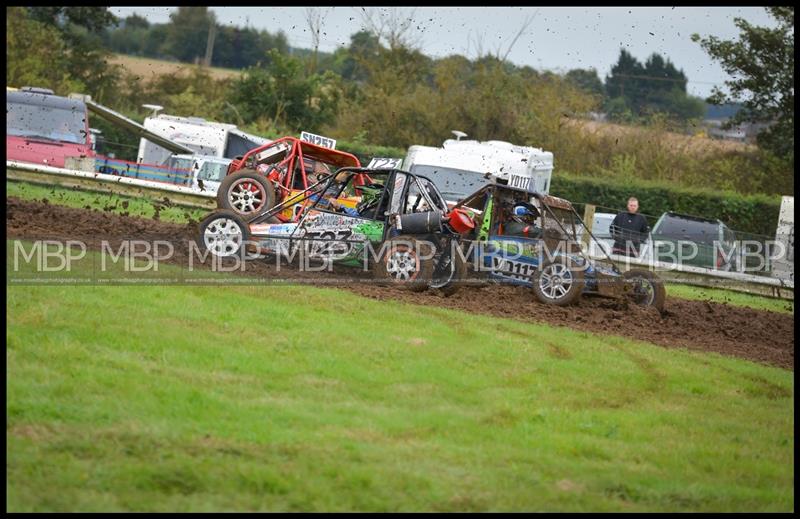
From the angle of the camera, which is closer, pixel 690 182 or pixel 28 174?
pixel 28 174

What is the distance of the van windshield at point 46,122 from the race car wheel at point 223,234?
11121mm

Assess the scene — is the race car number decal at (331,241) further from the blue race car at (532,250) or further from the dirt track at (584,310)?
the blue race car at (532,250)

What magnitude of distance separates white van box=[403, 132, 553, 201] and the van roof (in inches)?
325

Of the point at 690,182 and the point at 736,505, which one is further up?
the point at 690,182

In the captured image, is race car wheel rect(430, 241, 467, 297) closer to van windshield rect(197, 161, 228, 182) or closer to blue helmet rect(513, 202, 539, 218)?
blue helmet rect(513, 202, 539, 218)

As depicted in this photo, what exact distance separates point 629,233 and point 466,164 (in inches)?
126

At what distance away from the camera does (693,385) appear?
9922 mm

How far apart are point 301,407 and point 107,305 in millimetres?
3248

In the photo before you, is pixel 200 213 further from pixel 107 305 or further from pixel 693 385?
pixel 693 385

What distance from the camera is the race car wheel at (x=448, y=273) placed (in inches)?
539

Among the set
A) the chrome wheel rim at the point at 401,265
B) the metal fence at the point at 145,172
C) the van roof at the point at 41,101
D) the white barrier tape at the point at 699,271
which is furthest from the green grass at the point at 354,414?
the van roof at the point at 41,101

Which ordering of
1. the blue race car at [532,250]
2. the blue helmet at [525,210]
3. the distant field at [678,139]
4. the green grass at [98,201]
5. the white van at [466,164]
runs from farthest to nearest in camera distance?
the distant field at [678,139], the white van at [466,164], the green grass at [98,201], the blue helmet at [525,210], the blue race car at [532,250]

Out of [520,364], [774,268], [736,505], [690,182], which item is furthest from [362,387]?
[690,182]

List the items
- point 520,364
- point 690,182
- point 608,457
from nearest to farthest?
point 608,457, point 520,364, point 690,182
